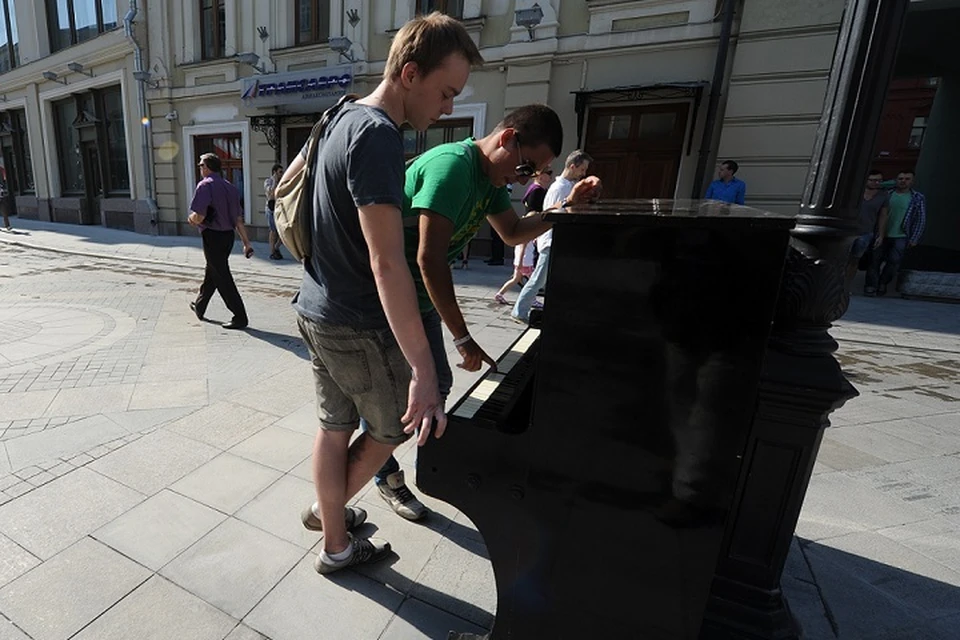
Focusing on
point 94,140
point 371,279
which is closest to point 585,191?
point 371,279

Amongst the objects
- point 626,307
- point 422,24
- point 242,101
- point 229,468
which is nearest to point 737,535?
point 626,307

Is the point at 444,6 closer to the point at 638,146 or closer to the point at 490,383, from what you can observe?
the point at 638,146

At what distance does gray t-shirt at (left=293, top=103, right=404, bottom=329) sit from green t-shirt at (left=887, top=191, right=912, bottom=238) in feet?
31.5

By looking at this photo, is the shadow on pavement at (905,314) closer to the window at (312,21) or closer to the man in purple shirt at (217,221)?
the man in purple shirt at (217,221)

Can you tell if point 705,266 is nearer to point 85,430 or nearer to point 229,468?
point 229,468

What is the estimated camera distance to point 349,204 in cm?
132

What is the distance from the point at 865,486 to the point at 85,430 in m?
4.49

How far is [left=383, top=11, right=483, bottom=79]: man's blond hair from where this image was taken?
1.24 metres

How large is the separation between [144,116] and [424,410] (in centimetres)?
→ 1797

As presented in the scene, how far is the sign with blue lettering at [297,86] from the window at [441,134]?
6.40ft

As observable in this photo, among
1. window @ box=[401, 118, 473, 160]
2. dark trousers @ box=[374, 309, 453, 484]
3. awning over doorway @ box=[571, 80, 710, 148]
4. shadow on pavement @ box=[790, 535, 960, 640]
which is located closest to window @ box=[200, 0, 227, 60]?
window @ box=[401, 118, 473, 160]

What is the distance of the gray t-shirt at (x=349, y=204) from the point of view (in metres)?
1.16

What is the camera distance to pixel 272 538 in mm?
1955

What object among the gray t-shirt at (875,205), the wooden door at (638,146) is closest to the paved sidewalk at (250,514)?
the gray t-shirt at (875,205)
